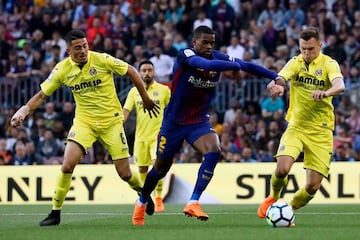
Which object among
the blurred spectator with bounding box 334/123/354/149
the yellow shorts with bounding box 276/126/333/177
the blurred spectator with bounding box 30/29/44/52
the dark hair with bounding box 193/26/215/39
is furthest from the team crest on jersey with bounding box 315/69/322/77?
the blurred spectator with bounding box 30/29/44/52

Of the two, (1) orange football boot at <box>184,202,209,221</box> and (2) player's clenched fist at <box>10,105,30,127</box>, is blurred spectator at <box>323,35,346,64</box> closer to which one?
(1) orange football boot at <box>184,202,209,221</box>

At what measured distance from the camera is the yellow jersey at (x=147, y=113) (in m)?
18.7

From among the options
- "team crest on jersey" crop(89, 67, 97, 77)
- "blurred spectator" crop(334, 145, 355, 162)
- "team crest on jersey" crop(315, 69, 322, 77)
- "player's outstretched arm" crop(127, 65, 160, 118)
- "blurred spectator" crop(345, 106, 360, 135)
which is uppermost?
"team crest on jersey" crop(315, 69, 322, 77)

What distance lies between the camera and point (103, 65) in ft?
46.6

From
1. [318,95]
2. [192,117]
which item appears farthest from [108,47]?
[318,95]

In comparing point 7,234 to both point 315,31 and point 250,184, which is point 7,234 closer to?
point 315,31

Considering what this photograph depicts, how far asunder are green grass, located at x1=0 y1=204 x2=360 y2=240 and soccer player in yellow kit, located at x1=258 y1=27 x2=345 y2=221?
0.67 metres

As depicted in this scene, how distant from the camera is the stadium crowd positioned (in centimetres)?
2362

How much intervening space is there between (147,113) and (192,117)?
4.89 m

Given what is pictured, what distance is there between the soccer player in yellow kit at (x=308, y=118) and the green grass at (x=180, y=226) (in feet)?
2.19

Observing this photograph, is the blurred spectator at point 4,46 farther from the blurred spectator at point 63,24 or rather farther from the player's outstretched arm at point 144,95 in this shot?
the player's outstretched arm at point 144,95

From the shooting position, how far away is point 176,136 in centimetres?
1391

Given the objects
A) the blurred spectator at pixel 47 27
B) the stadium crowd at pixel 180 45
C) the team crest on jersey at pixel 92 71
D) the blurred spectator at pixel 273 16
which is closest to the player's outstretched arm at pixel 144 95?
the team crest on jersey at pixel 92 71

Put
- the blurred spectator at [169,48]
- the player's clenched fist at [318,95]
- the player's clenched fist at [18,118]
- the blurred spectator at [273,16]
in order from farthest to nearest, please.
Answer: the blurred spectator at [273,16] → the blurred spectator at [169,48] → the player's clenched fist at [18,118] → the player's clenched fist at [318,95]
